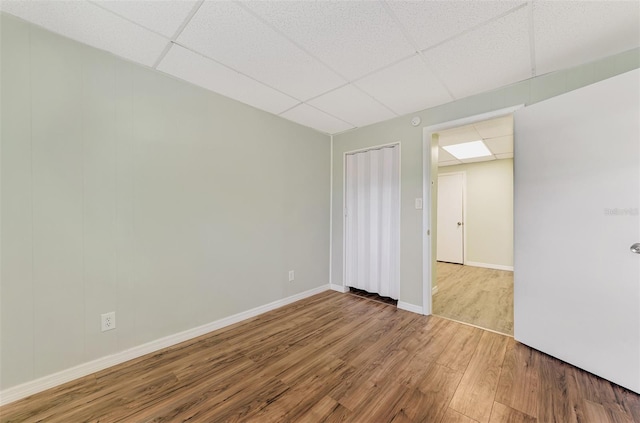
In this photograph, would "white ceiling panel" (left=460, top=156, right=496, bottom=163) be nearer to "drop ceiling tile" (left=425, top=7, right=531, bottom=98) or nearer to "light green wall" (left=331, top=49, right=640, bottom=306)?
"light green wall" (left=331, top=49, right=640, bottom=306)

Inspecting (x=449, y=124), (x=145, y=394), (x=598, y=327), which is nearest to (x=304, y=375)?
Answer: (x=145, y=394)

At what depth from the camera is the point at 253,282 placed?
9.12 feet

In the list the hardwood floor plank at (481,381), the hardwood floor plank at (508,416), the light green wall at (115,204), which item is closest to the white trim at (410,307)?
the hardwood floor plank at (481,381)

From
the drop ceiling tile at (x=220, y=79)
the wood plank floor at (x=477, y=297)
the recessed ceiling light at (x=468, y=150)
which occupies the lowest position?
the wood plank floor at (x=477, y=297)

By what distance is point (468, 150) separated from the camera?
445cm

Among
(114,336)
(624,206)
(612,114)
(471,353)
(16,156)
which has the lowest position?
(471,353)

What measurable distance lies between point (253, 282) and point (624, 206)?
10.3 ft

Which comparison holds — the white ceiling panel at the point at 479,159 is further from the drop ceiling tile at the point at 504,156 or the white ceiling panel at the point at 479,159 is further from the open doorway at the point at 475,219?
the drop ceiling tile at the point at 504,156

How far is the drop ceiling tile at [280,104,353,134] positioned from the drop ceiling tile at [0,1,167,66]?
1413 mm

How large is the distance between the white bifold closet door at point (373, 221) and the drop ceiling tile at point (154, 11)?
250 centimetres

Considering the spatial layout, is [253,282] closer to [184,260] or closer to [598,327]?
[184,260]

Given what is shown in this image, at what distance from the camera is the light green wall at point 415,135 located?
1.96 m

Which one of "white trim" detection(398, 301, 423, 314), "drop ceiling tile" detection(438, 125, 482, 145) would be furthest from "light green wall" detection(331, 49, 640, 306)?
"drop ceiling tile" detection(438, 125, 482, 145)

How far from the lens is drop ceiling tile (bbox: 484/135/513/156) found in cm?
378
